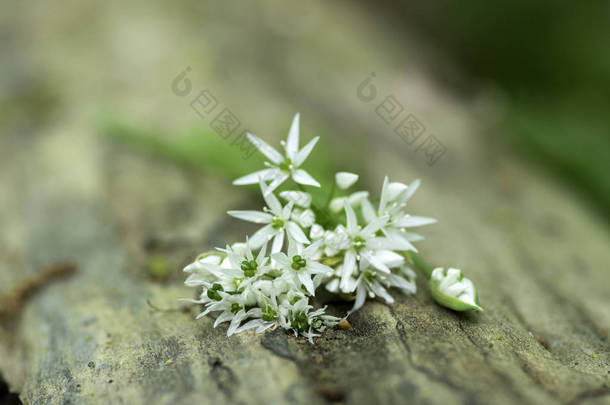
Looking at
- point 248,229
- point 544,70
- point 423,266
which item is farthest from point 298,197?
point 544,70

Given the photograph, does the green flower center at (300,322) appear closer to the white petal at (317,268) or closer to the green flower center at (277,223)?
the white petal at (317,268)

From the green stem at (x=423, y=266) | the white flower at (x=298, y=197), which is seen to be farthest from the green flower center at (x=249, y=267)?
the green stem at (x=423, y=266)

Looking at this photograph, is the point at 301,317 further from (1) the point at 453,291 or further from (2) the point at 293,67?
(2) the point at 293,67

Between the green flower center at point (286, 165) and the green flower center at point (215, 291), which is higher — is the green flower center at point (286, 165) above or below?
above

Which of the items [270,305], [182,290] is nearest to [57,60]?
[182,290]

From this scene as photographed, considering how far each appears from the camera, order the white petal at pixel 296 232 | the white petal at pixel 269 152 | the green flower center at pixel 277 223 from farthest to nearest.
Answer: the white petal at pixel 269 152, the green flower center at pixel 277 223, the white petal at pixel 296 232

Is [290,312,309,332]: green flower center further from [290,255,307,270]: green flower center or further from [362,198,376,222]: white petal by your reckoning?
[362,198,376,222]: white petal
